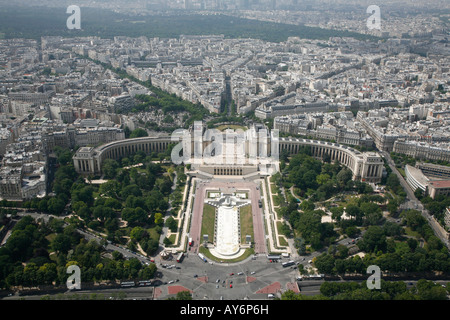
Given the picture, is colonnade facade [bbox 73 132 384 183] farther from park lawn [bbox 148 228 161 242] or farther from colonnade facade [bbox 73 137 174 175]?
park lawn [bbox 148 228 161 242]

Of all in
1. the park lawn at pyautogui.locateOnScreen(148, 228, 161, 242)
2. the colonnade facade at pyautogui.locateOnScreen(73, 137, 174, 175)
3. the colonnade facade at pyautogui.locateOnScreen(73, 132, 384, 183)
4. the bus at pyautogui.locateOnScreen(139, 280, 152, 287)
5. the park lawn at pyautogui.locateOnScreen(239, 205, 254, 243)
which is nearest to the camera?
the bus at pyautogui.locateOnScreen(139, 280, 152, 287)

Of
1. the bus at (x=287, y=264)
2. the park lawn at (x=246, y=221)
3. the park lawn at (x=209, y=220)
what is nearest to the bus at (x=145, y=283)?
the park lawn at (x=209, y=220)

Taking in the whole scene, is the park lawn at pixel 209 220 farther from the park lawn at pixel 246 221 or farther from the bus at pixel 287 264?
the bus at pixel 287 264

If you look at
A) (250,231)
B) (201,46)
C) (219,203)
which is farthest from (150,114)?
(201,46)

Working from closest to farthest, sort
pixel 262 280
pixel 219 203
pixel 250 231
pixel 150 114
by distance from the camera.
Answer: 1. pixel 262 280
2. pixel 250 231
3. pixel 219 203
4. pixel 150 114

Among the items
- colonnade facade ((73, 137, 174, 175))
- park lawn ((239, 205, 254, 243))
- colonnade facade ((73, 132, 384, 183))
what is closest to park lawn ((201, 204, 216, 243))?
park lawn ((239, 205, 254, 243))

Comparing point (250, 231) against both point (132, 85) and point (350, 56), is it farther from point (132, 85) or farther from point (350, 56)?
point (350, 56)
